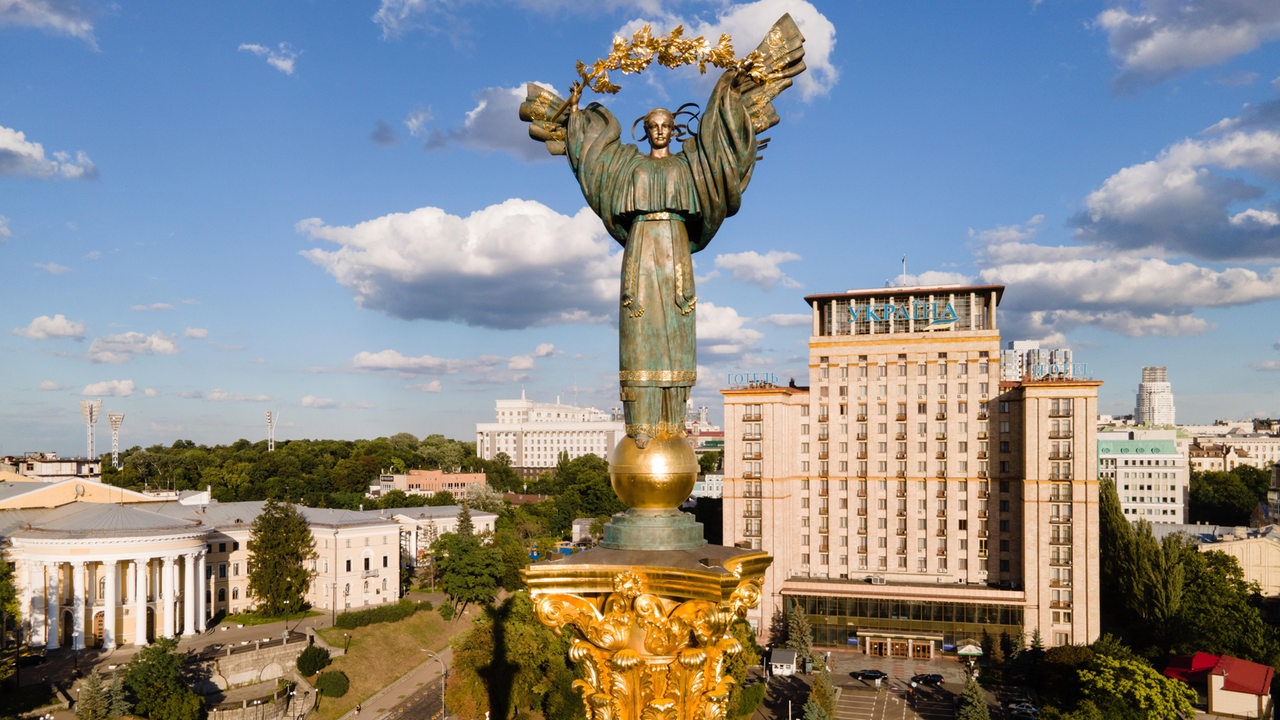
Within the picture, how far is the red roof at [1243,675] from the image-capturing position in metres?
46.0

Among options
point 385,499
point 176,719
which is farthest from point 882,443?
point 385,499

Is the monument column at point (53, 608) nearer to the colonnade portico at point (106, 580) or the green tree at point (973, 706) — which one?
the colonnade portico at point (106, 580)

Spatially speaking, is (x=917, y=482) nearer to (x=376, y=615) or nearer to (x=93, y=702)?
(x=376, y=615)

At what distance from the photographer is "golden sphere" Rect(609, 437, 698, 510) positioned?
7430mm

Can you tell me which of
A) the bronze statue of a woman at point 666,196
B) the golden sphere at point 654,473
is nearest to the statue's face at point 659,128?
the bronze statue of a woman at point 666,196

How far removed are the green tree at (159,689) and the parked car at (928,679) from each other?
43.4 metres

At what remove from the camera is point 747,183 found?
8.20m

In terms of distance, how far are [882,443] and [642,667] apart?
64.0m

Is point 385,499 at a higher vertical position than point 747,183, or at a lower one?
lower

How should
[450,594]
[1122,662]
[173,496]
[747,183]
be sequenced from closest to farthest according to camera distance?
[747,183], [1122,662], [450,594], [173,496]

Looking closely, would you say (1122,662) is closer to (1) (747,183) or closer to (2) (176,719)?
(1) (747,183)

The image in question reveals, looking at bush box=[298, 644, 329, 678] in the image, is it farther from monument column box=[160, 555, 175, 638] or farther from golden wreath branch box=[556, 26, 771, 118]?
golden wreath branch box=[556, 26, 771, 118]

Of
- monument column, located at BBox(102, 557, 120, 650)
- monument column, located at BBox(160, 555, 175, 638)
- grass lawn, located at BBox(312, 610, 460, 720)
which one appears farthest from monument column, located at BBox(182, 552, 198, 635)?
grass lawn, located at BBox(312, 610, 460, 720)

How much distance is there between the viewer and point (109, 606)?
56281mm
